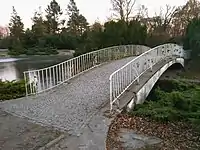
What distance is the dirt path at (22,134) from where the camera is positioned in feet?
14.2

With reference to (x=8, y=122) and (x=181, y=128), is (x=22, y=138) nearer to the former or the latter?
(x=8, y=122)

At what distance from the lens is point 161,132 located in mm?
5141

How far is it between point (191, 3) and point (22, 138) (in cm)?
2679

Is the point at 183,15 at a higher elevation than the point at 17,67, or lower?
higher

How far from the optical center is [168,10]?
1196 inches

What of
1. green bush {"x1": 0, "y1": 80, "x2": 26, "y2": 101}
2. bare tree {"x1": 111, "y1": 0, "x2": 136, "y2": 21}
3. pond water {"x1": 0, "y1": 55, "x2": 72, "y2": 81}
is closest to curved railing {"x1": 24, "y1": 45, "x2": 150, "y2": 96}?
green bush {"x1": 0, "y1": 80, "x2": 26, "y2": 101}

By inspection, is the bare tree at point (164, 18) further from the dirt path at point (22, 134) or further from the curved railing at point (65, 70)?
the dirt path at point (22, 134)

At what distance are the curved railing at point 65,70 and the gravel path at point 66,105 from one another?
458 mm

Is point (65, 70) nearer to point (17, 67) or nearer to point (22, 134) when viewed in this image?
point (22, 134)

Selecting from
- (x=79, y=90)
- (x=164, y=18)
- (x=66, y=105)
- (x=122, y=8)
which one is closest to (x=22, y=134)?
(x=66, y=105)

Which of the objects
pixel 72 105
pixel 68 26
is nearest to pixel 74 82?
pixel 72 105

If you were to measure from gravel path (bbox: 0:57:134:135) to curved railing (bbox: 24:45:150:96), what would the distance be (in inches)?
18.0

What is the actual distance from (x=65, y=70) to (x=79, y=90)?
2197 mm

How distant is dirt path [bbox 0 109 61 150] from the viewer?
4332 mm
